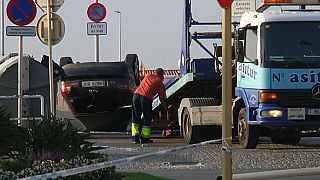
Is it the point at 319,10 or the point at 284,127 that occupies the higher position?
the point at 319,10

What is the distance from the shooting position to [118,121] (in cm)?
2317

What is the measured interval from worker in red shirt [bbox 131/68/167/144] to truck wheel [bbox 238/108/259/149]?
2461 mm

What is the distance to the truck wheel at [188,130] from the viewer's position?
19.9m

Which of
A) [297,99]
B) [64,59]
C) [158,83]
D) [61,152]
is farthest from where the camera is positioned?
[64,59]

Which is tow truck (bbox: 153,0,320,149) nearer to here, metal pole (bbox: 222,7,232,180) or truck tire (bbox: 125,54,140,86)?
truck tire (bbox: 125,54,140,86)

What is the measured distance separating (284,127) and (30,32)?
589cm

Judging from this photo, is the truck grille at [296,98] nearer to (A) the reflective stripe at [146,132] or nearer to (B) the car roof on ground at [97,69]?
(A) the reflective stripe at [146,132]

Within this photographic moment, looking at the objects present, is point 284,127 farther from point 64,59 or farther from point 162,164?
point 64,59

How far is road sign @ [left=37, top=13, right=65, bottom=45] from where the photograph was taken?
61.0 feet

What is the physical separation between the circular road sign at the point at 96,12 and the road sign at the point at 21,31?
9992mm

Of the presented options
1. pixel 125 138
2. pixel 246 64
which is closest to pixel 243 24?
pixel 246 64

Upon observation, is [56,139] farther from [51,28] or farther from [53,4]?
[53,4]

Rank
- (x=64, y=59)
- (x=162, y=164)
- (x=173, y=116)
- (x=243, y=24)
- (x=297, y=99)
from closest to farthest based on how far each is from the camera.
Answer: (x=162, y=164)
(x=297, y=99)
(x=243, y=24)
(x=173, y=116)
(x=64, y=59)

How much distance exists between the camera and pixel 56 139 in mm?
9844
